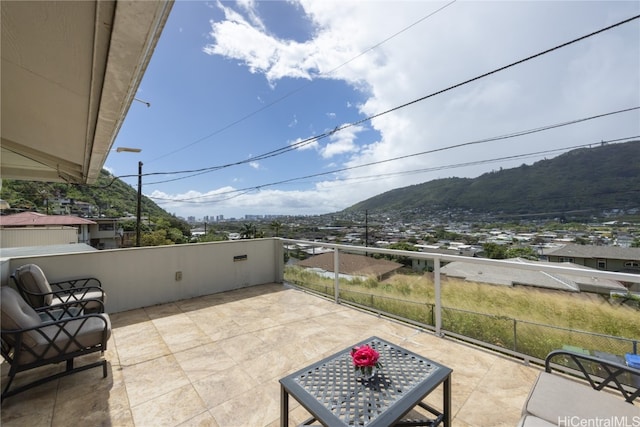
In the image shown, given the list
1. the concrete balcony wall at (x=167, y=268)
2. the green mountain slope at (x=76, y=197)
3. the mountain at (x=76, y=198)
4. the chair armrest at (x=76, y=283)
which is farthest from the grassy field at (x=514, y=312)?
the green mountain slope at (x=76, y=197)

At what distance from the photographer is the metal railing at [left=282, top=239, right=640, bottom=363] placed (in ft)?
7.11

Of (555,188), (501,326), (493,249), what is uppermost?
(555,188)

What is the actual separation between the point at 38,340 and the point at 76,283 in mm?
2050

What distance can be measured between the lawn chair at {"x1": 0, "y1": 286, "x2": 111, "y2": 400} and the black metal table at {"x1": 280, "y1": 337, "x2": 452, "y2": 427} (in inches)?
78.5

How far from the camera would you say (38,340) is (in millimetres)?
2076

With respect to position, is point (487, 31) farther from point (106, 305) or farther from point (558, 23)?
point (106, 305)

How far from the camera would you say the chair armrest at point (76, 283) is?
140 inches

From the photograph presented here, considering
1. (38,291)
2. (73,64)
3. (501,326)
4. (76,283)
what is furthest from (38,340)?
(501,326)

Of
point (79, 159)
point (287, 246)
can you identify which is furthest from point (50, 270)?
point (287, 246)

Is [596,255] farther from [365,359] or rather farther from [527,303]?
[365,359]

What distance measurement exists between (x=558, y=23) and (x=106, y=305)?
848 centimetres

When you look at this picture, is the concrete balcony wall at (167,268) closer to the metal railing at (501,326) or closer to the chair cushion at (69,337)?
the chair cushion at (69,337)

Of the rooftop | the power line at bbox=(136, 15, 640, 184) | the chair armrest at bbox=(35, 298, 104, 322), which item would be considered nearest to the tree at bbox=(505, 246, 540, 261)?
the power line at bbox=(136, 15, 640, 184)

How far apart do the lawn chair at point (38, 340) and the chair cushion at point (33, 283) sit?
0.85m
